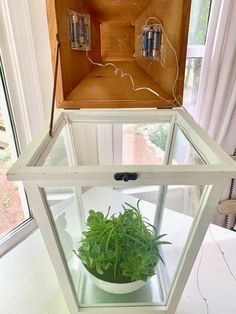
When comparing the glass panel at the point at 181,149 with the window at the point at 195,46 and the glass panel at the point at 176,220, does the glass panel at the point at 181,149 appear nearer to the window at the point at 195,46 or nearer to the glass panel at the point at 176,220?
the glass panel at the point at 176,220

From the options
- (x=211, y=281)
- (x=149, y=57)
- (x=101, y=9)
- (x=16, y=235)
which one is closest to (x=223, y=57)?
(x=149, y=57)

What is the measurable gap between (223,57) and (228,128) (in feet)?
1.06

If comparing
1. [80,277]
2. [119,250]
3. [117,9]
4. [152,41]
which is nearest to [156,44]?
[152,41]

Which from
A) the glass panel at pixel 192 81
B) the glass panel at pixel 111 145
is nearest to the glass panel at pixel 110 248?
the glass panel at pixel 111 145

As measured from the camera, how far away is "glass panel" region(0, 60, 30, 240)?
2.79 ft

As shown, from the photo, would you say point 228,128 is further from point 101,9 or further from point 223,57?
point 101,9

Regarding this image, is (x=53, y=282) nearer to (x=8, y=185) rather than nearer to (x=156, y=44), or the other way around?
(x=8, y=185)

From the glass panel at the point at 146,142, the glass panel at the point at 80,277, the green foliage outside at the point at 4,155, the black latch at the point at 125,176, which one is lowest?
the glass panel at the point at 80,277

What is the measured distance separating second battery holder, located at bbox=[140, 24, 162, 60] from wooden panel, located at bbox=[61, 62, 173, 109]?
64mm

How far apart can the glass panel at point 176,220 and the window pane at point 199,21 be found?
2.41 ft

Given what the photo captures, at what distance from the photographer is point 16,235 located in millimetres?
934

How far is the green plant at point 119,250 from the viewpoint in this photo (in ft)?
1.98

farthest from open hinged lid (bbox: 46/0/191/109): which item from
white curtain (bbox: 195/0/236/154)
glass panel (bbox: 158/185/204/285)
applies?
white curtain (bbox: 195/0/236/154)

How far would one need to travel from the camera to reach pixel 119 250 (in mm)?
599
